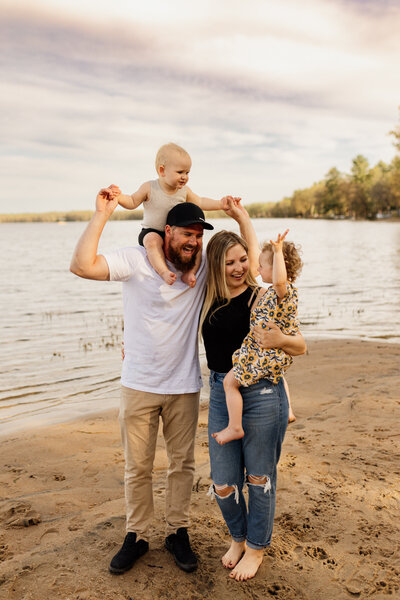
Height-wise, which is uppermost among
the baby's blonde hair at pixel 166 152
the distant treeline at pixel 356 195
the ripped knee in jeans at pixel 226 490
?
the distant treeline at pixel 356 195

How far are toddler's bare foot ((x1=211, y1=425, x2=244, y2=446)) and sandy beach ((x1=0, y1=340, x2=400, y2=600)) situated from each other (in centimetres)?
108

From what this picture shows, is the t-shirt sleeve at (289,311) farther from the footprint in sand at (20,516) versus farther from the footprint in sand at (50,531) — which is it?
the footprint in sand at (20,516)

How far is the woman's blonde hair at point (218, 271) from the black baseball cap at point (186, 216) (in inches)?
6.1

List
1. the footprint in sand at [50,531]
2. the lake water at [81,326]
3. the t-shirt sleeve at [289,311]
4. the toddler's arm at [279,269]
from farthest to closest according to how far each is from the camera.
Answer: the lake water at [81,326], the footprint in sand at [50,531], the t-shirt sleeve at [289,311], the toddler's arm at [279,269]

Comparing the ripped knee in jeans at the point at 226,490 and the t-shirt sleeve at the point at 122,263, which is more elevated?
the t-shirt sleeve at the point at 122,263

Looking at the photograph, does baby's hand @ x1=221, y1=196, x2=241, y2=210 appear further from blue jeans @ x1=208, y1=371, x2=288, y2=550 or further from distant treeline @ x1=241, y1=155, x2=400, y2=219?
distant treeline @ x1=241, y1=155, x2=400, y2=219

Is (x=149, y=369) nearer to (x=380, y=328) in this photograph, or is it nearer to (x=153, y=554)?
(x=153, y=554)

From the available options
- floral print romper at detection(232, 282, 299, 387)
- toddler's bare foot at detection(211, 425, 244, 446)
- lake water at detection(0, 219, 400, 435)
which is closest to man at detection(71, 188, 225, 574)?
toddler's bare foot at detection(211, 425, 244, 446)

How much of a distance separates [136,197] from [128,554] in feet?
9.12

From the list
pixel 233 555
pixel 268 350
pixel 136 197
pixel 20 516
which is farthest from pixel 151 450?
pixel 136 197

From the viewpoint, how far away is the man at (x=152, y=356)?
143 inches

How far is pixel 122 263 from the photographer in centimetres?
362

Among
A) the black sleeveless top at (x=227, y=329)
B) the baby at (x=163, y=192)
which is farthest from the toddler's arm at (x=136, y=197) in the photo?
the black sleeveless top at (x=227, y=329)

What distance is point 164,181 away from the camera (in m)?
4.24
